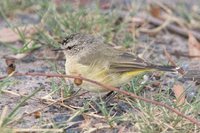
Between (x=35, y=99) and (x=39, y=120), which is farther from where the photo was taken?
(x=35, y=99)

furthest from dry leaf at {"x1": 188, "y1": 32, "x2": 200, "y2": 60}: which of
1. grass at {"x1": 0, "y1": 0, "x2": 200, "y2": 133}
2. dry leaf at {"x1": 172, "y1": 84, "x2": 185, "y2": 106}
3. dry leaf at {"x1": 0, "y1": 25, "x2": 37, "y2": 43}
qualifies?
dry leaf at {"x1": 0, "y1": 25, "x2": 37, "y2": 43}

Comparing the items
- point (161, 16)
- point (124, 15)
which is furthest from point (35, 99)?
point (161, 16)

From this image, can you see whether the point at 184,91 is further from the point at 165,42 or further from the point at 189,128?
the point at 165,42

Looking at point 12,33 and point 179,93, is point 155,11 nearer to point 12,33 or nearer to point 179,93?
point 12,33

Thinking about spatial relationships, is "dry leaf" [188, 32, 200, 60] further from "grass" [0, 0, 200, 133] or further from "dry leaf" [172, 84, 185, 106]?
"dry leaf" [172, 84, 185, 106]

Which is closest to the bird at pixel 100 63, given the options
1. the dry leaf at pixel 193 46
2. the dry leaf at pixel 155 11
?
the dry leaf at pixel 193 46

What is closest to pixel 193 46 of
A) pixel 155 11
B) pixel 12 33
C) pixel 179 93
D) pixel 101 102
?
pixel 155 11
